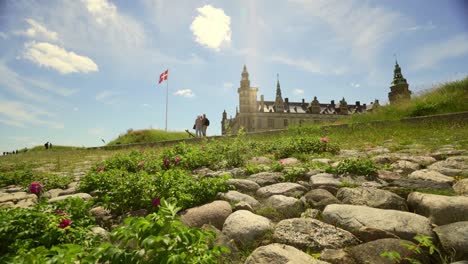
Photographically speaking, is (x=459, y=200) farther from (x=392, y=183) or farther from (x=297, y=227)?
(x=297, y=227)

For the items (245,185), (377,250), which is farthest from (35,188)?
(377,250)

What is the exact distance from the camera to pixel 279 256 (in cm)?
218

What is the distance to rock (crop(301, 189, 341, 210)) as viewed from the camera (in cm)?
327

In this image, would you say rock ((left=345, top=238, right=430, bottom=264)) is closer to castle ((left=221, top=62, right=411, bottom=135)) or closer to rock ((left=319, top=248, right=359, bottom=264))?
rock ((left=319, top=248, right=359, bottom=264))

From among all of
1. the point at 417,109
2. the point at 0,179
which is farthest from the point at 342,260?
the point at 417,109

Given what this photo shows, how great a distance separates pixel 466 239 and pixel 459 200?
0.73 m

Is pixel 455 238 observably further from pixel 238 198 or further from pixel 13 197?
pixel 13 197

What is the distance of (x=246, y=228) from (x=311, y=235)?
66 centimetres

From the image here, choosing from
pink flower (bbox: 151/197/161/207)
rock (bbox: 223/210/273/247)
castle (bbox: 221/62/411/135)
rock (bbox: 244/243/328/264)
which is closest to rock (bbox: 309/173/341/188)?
rock (bbox: 223/210/273/247)

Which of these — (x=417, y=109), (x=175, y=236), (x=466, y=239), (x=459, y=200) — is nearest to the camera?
(x=175, y=236)

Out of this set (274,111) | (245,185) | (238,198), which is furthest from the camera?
(274,111)

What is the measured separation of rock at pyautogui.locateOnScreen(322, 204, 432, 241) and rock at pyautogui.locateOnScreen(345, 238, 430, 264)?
0.21m

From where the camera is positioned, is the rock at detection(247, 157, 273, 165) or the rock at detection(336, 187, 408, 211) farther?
the rock at detection(247, 157, 273, 165)

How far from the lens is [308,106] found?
249ft
